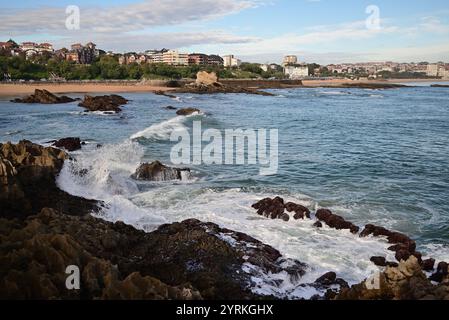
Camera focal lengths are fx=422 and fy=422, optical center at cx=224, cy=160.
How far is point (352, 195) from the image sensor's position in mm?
16750

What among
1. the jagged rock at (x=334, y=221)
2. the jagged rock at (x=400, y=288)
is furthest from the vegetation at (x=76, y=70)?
the jagged rock at (x=400, y=288)

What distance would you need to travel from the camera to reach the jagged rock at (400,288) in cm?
717

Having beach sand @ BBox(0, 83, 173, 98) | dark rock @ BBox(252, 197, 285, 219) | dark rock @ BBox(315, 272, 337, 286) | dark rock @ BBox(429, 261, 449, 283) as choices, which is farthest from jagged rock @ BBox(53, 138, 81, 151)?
beach sand @ BBox(0, 83, 173, 98)

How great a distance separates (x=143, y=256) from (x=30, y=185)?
6.10 m

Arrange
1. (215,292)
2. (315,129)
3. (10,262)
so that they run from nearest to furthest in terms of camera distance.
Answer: (10,262) < (215,292) < (315,129)

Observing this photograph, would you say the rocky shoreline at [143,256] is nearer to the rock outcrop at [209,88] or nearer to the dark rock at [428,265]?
the dark rock at [428,265]

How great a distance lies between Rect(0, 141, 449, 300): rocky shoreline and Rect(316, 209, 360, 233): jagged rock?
0.10 ft

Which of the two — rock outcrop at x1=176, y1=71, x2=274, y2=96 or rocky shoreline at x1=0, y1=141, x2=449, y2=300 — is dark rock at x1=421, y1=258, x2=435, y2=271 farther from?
rock outcrop at x1=176, y1=71, x2=274, y2=96

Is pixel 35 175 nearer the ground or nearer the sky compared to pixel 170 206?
nearer the sky

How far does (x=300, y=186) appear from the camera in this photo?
1798 cm

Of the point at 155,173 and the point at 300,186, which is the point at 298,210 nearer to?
the point at 300,186

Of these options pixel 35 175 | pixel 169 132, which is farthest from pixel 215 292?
pixel 169 132

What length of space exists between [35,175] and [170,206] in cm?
465
